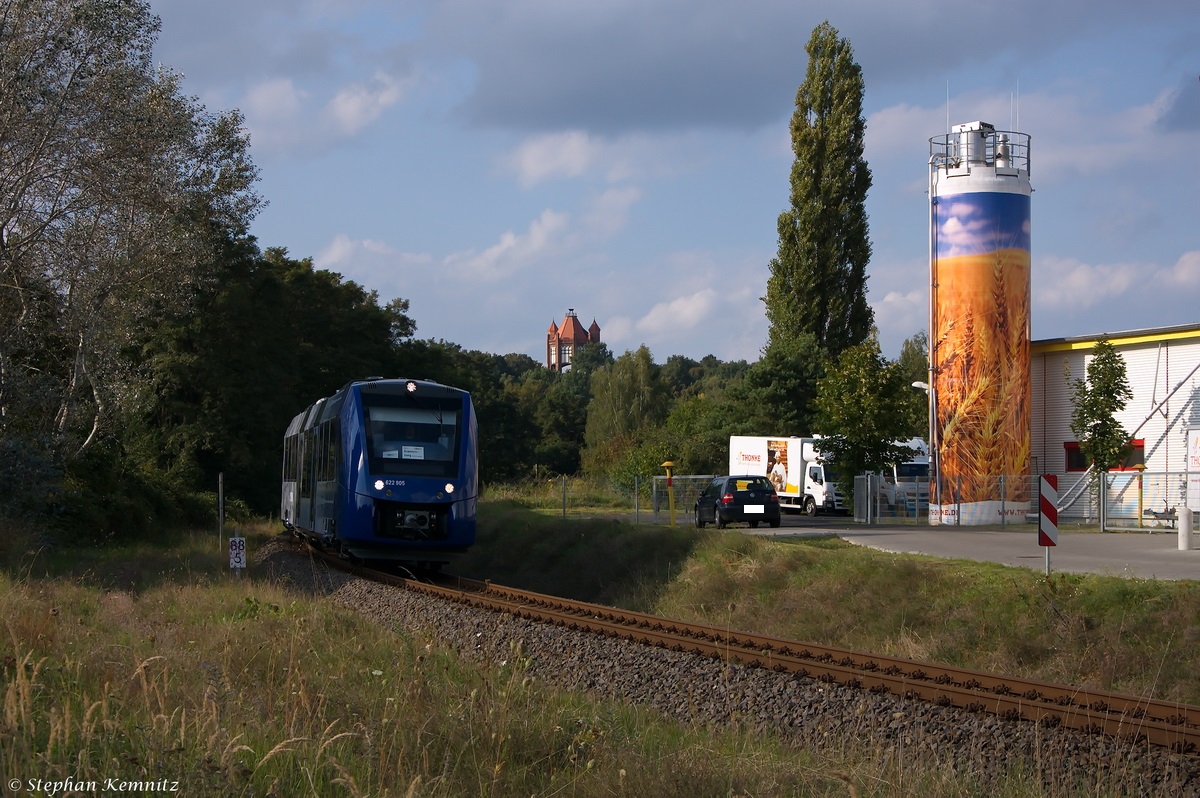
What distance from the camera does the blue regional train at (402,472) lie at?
19.2 meters

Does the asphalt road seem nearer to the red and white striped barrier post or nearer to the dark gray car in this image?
the dark gray car

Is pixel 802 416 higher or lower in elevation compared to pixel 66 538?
higher

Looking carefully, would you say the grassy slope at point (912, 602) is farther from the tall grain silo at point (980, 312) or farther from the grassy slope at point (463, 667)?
the tall grain silo at point (980, 312)

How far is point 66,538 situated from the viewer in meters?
27.9

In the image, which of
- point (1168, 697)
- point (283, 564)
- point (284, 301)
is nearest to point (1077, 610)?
point (1168, 697)

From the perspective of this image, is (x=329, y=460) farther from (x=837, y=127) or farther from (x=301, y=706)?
(x=837, y=127)

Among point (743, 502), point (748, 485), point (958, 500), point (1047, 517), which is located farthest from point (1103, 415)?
point (1047, 517)

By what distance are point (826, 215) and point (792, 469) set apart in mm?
13863

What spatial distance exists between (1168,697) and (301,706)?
8546mm

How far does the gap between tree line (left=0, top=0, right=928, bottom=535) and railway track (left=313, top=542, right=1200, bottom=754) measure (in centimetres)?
1745

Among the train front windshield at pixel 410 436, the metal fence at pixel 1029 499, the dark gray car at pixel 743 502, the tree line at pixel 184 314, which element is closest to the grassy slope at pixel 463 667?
the train front windshield at pixel 410 436

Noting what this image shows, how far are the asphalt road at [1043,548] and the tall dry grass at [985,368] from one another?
2936mm

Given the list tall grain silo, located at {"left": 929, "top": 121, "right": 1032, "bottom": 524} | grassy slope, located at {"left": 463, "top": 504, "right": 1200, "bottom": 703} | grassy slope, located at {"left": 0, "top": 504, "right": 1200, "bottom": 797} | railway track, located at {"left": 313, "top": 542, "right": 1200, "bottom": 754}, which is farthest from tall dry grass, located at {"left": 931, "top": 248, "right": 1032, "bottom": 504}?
railway track, located at {"left": 313, "top": 542, "right": 1200, "bottom": 754}

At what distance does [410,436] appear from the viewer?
64.4 feet
